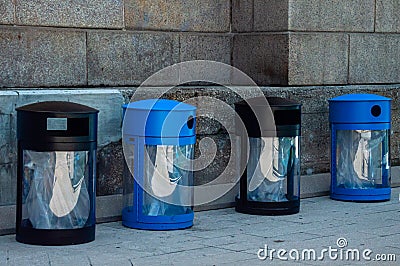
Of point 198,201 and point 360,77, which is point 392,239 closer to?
point 198,201

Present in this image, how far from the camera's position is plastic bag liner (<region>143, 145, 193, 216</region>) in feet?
22.6

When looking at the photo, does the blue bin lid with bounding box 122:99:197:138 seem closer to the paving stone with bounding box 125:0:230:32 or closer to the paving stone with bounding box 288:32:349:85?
the paving stone with bounding box 125:0:230:32

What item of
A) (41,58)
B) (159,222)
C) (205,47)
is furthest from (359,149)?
(41,58)

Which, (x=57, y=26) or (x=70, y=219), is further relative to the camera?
(x=57, y=26)

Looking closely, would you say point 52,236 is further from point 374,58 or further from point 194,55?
point 374,58

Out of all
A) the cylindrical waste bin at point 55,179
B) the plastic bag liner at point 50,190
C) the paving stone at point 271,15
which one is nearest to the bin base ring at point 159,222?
the cylindrical waste bin at point 55,179

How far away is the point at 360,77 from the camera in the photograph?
9.74 m

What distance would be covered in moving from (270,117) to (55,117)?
7.16 ft

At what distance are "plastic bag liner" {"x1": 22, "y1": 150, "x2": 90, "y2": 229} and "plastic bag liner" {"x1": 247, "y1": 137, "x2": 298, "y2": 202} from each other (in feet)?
6.37

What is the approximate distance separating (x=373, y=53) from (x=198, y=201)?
3.17m

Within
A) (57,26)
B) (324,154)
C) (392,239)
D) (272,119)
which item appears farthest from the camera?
(324,154)

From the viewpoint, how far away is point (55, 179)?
250 inches

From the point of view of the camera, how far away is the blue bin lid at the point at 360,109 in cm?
826

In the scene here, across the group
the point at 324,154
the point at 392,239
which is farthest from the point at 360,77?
the point at 392,239
